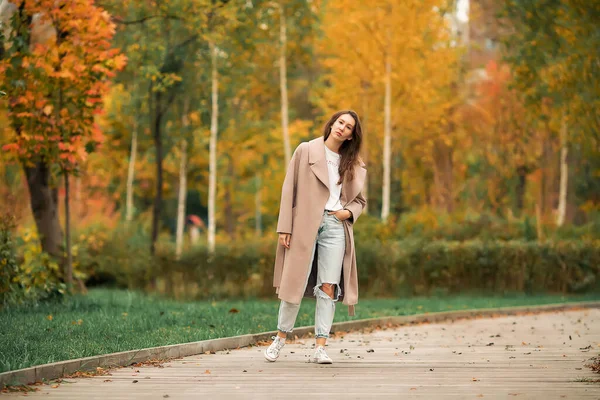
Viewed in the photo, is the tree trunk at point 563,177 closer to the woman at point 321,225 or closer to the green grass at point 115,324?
the green grass at point 115,324

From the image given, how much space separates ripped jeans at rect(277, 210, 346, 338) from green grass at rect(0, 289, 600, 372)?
176 cm

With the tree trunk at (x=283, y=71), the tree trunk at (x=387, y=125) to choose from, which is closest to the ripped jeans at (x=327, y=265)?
the tree trunk at (x=387, y=125)

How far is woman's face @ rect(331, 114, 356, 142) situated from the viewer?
31.7ft

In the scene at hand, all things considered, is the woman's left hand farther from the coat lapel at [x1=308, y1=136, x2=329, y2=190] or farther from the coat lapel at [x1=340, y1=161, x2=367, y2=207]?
the coat lapel at [x1=308, y1=136, x2=329, y2=190]

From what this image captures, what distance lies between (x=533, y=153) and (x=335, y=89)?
10.0 m

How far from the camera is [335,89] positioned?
122 ft

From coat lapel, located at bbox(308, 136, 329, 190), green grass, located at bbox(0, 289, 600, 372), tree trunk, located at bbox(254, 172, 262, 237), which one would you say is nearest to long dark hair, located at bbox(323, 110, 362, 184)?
coat lapel, located at bbox(308, 136, 329, 190)

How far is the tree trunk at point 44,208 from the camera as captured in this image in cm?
1880

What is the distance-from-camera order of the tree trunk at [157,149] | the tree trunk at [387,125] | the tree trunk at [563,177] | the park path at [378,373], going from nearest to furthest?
the park path at [378,373] → the tree trunk at [157,149] → the tree trunk at [387,125] → the tree trunk at [563,177]

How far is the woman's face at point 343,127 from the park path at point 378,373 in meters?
2.14

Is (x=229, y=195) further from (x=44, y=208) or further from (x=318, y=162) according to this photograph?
(x=318, y=162)

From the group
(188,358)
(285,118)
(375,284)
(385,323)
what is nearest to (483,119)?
(285,118)

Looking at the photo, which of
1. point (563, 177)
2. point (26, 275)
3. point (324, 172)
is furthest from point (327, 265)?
point (563, 177)

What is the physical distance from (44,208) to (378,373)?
11309mm
